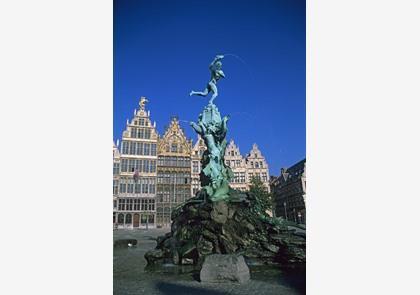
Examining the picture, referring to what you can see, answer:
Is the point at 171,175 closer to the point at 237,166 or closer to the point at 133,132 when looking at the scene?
the point at 133,132

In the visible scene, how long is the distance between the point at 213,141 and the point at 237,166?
45.8 ft

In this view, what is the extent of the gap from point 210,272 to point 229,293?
0.51 metres

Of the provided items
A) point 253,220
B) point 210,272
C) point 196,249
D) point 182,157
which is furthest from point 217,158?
point 182,157

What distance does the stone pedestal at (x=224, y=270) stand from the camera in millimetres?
4070

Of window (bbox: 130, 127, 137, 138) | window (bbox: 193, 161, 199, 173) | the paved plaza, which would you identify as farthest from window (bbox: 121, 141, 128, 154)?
the paved plaza

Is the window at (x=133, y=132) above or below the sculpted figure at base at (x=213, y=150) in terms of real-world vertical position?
above

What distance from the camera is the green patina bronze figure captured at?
7879mm

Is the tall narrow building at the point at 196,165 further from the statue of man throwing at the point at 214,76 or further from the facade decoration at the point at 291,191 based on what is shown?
the statue of man throwing at the point at 214,76

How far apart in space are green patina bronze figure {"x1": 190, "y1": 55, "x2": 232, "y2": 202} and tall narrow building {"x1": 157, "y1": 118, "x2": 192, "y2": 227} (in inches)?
630

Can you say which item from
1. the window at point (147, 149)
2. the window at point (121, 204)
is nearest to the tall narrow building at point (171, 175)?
the window at point (147, 149)

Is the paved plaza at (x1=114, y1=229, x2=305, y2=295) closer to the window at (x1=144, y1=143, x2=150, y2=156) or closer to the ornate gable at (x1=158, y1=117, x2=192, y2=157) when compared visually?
the window at (x1=144, y1=143, x2=150, y2=156)

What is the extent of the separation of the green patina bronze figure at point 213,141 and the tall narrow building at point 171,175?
52.5 feet

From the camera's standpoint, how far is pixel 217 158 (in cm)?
810
